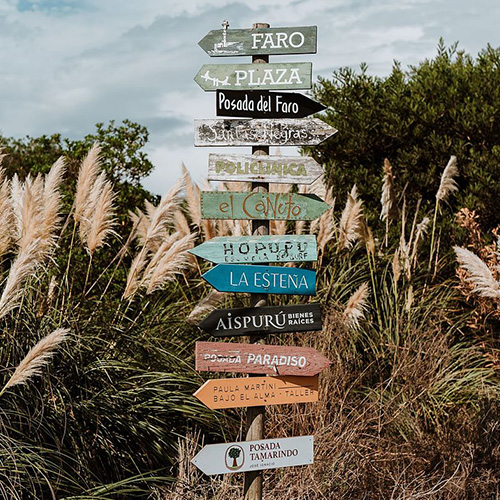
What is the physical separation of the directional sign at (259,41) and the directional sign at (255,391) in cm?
194

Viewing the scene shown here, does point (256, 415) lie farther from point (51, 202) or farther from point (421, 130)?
point (421, 130)

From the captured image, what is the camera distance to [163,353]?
6.00 meters

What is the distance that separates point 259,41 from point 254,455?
2.45m

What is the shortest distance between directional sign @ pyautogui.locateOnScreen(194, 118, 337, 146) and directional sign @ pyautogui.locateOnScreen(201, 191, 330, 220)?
0.31 meters

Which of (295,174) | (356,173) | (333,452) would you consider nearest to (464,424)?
(333,452)

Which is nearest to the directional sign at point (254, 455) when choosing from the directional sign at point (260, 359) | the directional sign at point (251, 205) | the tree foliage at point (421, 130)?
the directional sign at point (260, 359)

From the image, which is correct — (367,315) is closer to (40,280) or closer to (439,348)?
(439,348)

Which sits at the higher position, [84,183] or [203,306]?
[84,183]

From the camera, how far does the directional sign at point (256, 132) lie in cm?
491

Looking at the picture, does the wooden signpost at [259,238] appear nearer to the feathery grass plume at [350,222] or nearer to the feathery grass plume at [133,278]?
the feathery grass plume at [133,278]

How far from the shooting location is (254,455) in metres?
4.84

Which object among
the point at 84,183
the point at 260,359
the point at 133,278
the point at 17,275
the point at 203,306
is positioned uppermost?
the point at 84,183

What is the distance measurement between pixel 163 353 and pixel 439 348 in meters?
2.24

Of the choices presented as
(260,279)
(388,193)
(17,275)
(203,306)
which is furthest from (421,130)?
(17,275)
